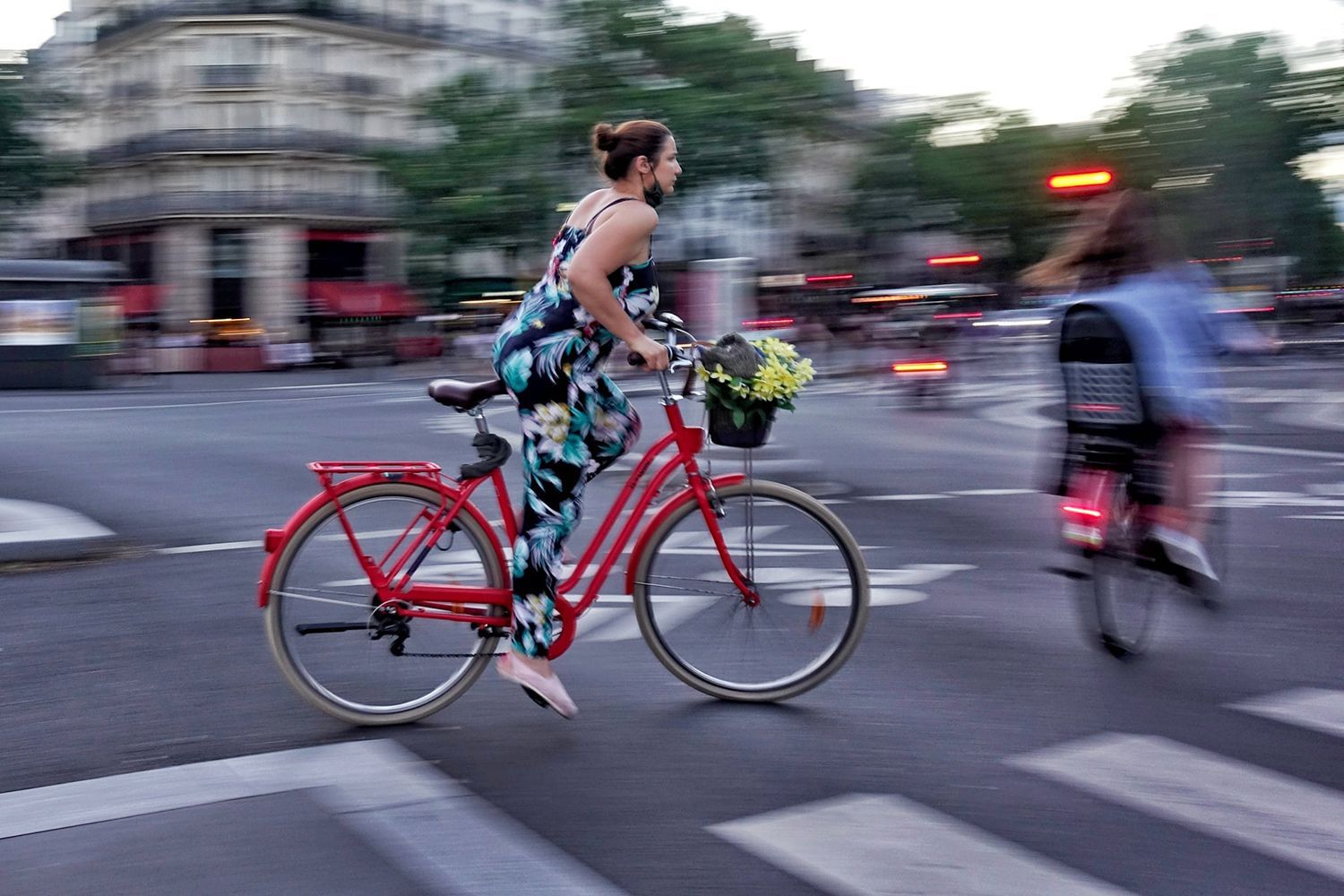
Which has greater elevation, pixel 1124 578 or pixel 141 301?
pixel 141 301

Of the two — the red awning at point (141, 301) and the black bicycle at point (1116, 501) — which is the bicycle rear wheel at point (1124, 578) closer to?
the black bicycle at point (1116, 501)

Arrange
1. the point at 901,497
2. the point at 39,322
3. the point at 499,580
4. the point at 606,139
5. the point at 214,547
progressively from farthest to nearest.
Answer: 1. the point at 39,322
2. the point at 901,497
3. the point at 214,547
4. the point at 499,580
5. the point at 606,139

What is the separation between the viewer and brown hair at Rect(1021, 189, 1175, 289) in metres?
5.57

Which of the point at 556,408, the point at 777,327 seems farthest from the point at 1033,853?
the point at 777,327

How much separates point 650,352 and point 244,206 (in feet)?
176

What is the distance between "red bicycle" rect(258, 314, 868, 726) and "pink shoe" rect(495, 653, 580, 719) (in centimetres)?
9

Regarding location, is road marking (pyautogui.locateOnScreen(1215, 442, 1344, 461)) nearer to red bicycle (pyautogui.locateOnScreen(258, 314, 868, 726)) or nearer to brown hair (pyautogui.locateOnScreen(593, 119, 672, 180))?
red bicycle (pyautogui.locateOnScreen(258, 314, 868, 726))

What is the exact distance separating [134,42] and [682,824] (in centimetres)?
5989

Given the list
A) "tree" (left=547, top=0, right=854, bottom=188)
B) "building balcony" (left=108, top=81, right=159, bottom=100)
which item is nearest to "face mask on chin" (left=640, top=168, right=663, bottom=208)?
"tree" (left=547, top=0, right=854, bottom=188)

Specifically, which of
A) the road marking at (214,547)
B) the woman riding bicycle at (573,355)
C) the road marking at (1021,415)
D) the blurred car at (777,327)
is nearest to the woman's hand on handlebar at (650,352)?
the woman riding bicycle at (573,355)

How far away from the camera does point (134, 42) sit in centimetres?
5784

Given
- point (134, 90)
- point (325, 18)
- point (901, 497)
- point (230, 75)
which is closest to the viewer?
point (901, 497)

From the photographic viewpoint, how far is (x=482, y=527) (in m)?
4.54

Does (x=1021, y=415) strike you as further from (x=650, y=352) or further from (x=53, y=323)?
(x=53, y=323)
